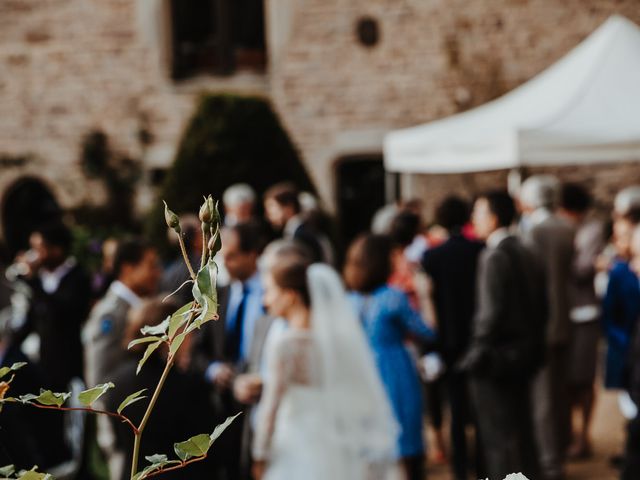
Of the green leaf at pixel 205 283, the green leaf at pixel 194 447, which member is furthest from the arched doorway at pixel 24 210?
the green leaf at pixel 205 283

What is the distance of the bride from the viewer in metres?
4.39

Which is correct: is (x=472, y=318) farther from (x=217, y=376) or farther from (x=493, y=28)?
(x=493, y=28)

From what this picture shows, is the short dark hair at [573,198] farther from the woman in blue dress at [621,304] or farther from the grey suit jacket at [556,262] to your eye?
the woman in blue dress at [621,304]

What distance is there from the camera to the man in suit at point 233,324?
521 centimetres

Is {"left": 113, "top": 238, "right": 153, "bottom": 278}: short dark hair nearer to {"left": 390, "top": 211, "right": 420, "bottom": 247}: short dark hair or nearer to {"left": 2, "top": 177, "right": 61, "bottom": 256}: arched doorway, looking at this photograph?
{"left": 390, "top": 211, "right": 420, "bottom": 247}: short dark hair

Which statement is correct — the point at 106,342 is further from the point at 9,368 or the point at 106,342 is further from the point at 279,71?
the point at 279,71

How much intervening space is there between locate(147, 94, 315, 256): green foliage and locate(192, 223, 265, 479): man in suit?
5.70 metres

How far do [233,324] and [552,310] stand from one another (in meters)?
Answer: 2.25

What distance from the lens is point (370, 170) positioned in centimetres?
1322

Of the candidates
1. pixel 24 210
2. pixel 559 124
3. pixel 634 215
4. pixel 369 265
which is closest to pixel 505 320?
pixel 369 265

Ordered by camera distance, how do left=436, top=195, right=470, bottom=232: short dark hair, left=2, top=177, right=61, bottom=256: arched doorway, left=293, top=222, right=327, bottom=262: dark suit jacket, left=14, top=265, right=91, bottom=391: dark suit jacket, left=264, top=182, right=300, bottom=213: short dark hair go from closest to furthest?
left=14, top=265, right=91, bottom=391: dark suit jacket → left=436, top=195, right=470, bottom=232: short dark hair → left=293, top=222, right=327, bottom=262: dark suit jacket → left=264, top=182, right=300, bottom=213: short dark hair → left=2, top=177, right=61, bottom=256: arched doorway

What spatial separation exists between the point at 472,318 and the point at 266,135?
5522 millimetres

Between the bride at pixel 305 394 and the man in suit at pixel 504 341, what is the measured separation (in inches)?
42.2

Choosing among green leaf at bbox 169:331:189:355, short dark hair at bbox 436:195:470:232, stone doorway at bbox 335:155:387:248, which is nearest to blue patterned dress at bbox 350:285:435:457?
short dark hair at bbox 436:195:470:232
